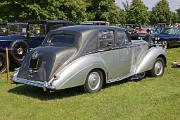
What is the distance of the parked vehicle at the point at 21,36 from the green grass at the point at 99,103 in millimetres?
2667

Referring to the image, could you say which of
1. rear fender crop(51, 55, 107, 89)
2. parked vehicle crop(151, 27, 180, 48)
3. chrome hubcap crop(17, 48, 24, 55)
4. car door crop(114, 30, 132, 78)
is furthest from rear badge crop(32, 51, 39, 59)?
parked vehicle crop(151, 27, 180, 48)

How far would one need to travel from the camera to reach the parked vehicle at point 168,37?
75.8 feet

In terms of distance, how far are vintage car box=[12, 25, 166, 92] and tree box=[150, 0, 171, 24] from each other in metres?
63.1

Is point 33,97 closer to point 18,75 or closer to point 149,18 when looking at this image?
point 18,75

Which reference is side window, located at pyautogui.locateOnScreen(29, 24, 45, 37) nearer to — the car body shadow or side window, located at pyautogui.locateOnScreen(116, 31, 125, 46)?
the car body shadow

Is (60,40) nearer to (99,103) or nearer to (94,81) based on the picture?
(94,81)

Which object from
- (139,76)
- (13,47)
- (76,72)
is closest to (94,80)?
(76,72)

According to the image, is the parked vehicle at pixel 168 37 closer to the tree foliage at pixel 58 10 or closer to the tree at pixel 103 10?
the tree foliage at pixel 58 10

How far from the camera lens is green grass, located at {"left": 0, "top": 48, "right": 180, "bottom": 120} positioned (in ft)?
23.9

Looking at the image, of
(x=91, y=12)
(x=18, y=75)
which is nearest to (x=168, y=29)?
(x=18, y=75)

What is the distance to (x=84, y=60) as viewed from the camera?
8992 millimetres

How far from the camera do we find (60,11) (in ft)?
126

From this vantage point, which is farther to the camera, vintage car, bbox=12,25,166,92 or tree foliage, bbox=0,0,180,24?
tree foliage, bbox=0,0,180,24

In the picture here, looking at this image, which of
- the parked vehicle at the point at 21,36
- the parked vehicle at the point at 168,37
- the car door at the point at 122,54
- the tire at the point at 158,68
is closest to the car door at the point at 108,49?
the car door at the point at 122,54
